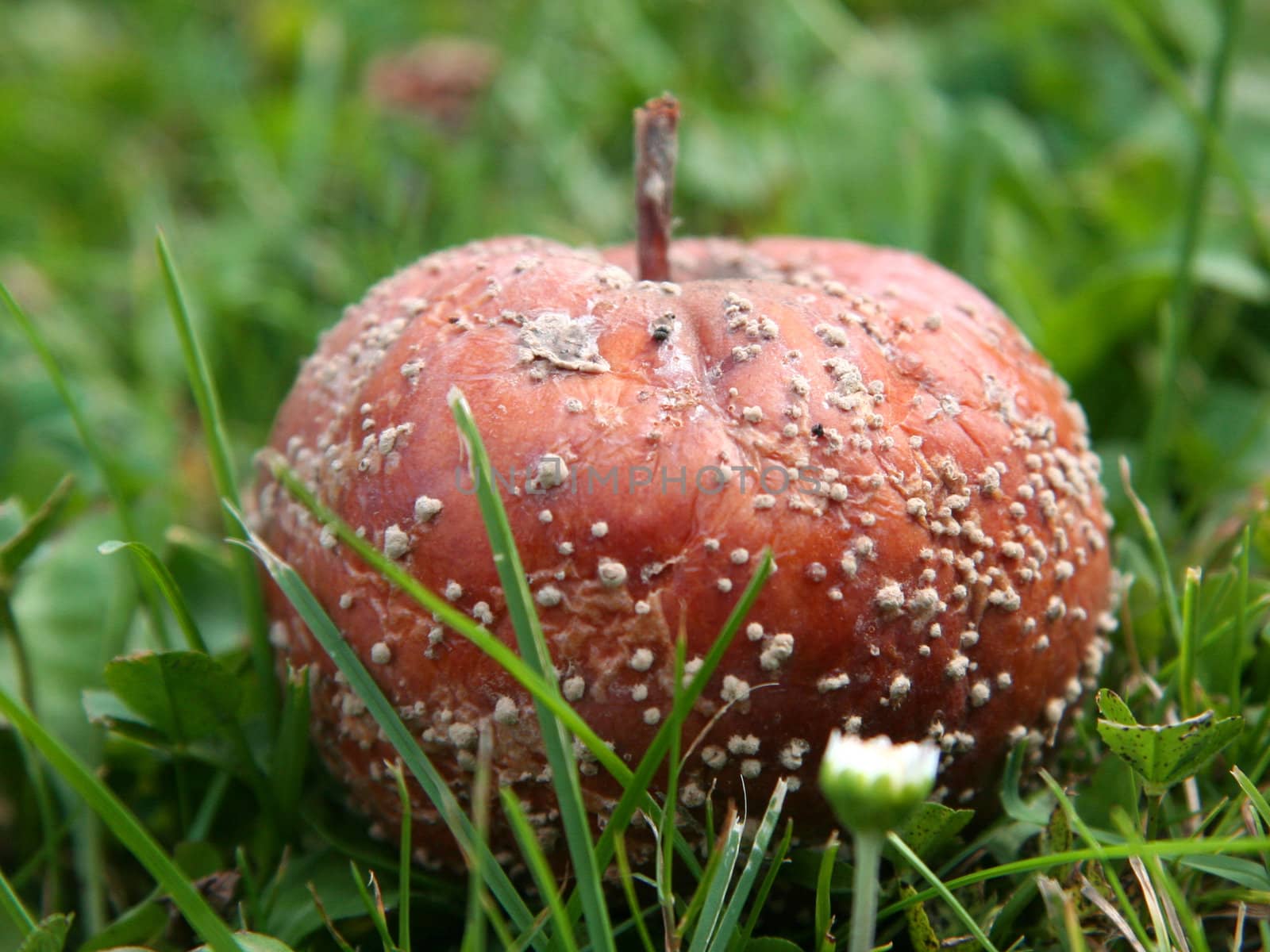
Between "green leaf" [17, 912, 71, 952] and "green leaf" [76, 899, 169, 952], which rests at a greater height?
"green leaf" [17, 912, 71, 952]

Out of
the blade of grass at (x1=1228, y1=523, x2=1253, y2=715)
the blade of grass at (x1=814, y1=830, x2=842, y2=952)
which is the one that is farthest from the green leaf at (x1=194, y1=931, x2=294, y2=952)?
the blade of grass at (x1=1228, y1=523, x2=1253, y2=715)

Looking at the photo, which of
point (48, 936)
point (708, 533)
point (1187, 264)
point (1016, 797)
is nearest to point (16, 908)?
point (48, 936)

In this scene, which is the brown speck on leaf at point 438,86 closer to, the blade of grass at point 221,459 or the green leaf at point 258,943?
the blade of grass at point 221,459

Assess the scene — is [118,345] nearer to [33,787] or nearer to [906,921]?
[33,787]

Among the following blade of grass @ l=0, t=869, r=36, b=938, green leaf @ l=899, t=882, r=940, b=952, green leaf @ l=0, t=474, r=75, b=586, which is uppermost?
green leaf @ l=0, t=474, r=75, b=586

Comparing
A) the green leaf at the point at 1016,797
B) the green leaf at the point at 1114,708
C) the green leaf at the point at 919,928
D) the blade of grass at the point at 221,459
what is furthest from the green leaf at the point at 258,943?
the green leaf at the point at 1114,708

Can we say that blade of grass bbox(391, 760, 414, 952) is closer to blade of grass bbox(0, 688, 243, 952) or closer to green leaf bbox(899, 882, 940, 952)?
blade of grass bbox(0, 688, 243, 952)

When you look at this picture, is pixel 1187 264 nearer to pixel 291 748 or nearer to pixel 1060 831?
pixel 1060 831
